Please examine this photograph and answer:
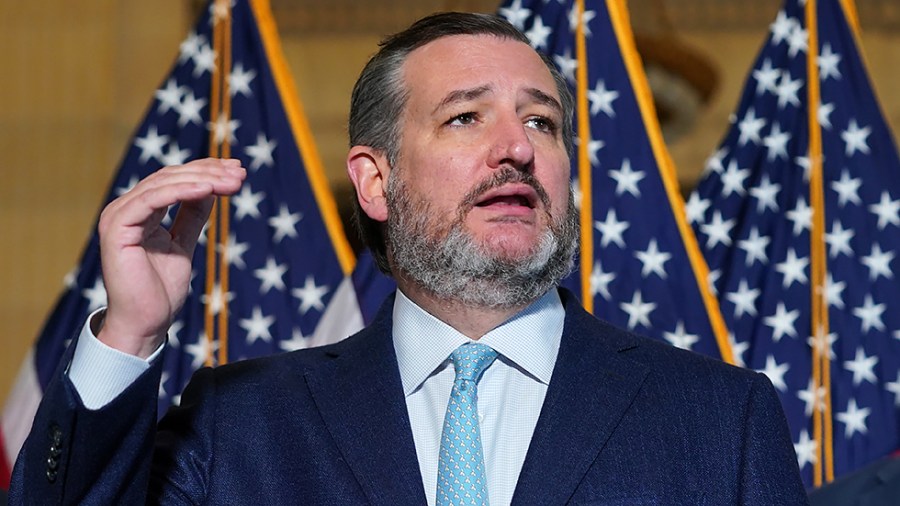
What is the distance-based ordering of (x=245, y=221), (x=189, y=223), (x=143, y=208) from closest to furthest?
1. (x=143, y=208)
2. (x=189, y=223)
3. (x=245, y=221)

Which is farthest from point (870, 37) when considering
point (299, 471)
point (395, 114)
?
point (299, 471)

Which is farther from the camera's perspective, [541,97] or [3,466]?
[3,466]

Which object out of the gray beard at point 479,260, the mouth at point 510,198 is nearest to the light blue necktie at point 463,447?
the gray beard at point 479,260

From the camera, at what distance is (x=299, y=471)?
2100mm

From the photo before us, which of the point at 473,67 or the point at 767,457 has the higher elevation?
the point at 473,67

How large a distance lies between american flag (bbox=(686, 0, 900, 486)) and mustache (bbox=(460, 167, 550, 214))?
1871mm

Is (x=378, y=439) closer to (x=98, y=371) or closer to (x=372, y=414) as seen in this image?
(x=372, y=414)

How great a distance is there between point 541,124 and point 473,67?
0.14 metres

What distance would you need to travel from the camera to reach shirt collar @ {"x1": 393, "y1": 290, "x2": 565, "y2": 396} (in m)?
2.21

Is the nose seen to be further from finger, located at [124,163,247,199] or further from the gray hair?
finger, located at [124,163,247,199]

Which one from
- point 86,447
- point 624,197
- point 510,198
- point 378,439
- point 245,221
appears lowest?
point 245,221

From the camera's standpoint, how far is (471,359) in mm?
2193

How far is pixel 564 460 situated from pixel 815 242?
218 centimetres

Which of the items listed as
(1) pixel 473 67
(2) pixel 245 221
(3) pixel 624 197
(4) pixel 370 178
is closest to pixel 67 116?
(2) pixel 245 221
